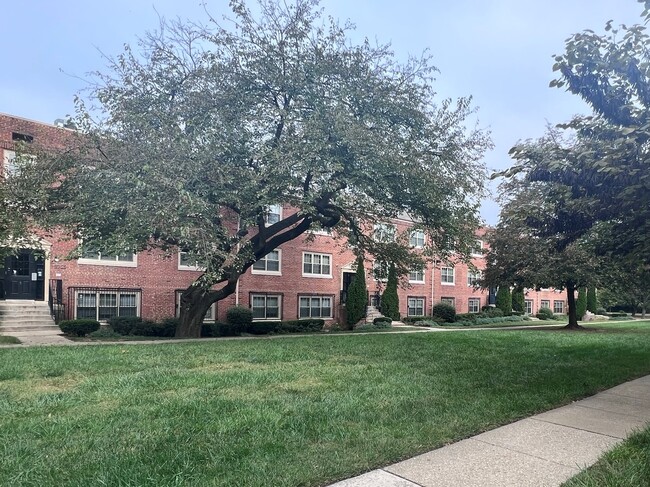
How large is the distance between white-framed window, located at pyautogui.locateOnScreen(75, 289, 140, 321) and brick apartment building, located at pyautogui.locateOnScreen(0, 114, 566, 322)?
36 millimetres

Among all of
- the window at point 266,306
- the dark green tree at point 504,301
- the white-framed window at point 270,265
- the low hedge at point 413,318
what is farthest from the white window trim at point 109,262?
the dark green tree at point 504,301

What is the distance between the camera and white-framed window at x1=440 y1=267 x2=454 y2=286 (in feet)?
117

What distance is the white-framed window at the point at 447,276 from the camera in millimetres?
35684

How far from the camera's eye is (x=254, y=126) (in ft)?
46.0

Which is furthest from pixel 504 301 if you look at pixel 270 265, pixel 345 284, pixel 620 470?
pixel 620 470

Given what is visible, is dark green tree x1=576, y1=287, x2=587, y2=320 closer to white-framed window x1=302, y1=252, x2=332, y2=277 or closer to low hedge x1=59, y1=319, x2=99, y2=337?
white-framed window x1=302, y1=252, x2=332, y2=277

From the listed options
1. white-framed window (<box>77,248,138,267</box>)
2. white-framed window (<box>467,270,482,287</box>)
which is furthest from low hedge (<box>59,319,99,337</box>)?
white-framed window (<box>467,270,482,287</box>)

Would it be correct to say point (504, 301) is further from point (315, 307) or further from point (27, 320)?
point (27, 320)

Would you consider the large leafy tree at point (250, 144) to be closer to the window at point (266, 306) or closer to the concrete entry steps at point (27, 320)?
the concrete entry steps at point (27, 320)

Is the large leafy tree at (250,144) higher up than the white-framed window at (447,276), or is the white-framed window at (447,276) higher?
the large leafy tree at (250,144)

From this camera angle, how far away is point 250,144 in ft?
45.7

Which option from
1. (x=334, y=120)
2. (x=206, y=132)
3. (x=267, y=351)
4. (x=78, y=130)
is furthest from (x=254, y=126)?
(x=267, y=351)

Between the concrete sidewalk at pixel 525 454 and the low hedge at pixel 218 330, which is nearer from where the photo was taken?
the concrete sidewalk at pixel 525 454

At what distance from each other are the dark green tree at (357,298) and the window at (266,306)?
4.14 m
